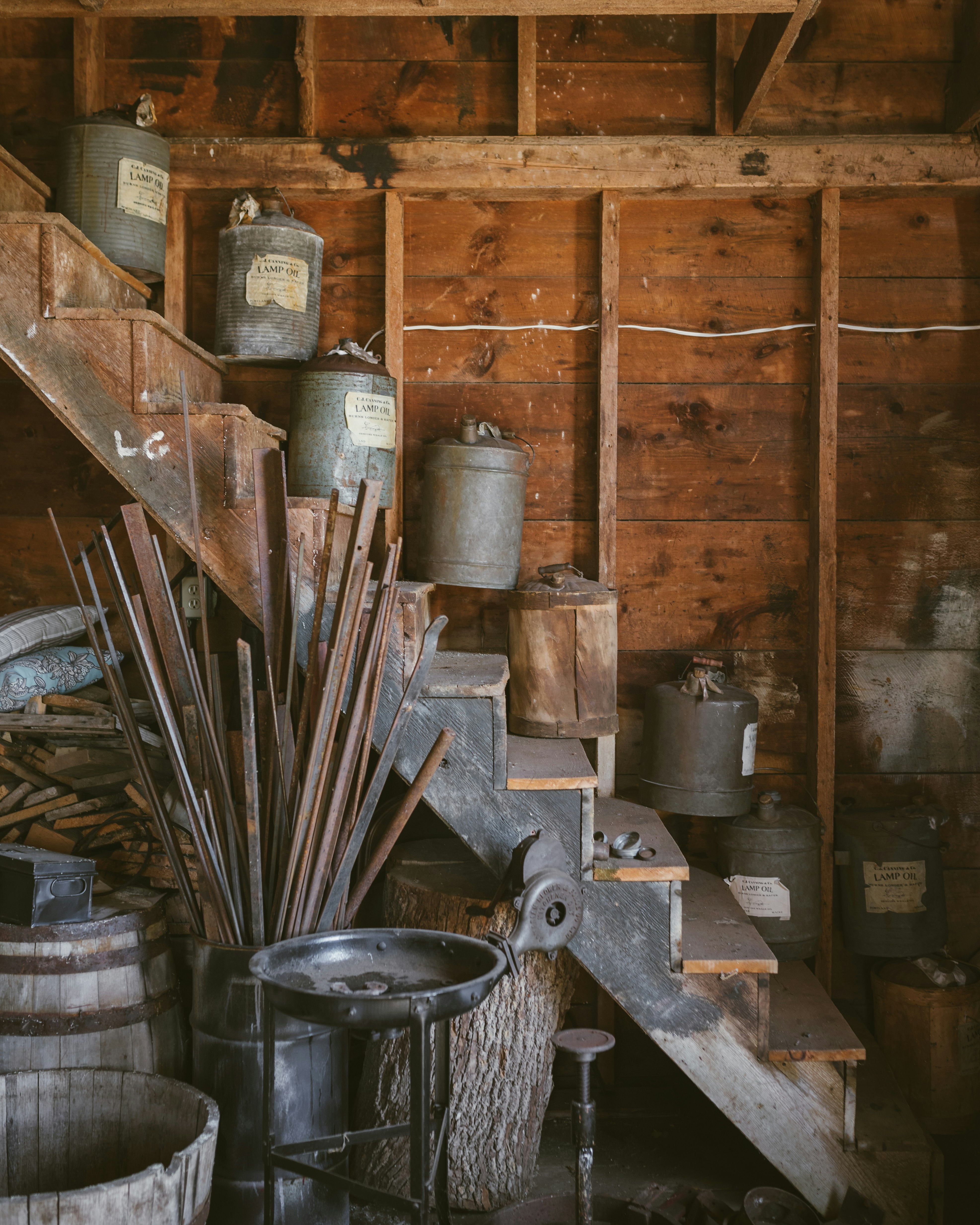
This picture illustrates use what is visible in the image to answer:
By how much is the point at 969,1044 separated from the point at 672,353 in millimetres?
2434

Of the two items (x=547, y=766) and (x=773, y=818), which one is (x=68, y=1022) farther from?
(x=773, y=818)

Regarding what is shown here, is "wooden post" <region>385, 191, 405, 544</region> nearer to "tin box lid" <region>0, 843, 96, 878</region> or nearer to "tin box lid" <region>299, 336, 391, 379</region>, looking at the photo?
"tin box lid" <region>299, 336, 391, 379</region>

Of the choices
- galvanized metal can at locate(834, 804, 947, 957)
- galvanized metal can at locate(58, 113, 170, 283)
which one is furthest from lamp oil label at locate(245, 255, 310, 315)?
galvanized metal can at locate(834, 804, 947, 957)

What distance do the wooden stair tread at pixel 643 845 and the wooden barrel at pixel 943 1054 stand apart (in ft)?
3.27

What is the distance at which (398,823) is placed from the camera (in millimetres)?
2373

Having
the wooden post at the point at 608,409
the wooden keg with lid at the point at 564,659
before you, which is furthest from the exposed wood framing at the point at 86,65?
the wooden keg with lid at the point at 564,659

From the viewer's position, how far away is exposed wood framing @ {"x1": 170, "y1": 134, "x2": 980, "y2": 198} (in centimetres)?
323

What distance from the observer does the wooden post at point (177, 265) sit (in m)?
3.27

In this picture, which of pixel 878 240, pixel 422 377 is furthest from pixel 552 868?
pixel 878 240

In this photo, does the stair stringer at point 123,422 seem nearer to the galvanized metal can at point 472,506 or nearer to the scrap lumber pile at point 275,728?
the scrap lumber pile at point 275,728

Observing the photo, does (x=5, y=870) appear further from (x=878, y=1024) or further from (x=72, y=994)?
(x=878, y=1024)

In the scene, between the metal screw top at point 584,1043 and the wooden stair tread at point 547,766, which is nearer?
the metal screw top at point 584,1043

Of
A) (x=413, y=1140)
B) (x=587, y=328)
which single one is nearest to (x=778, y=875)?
(x=413, y=1140)

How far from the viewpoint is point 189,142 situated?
323 centimetres
